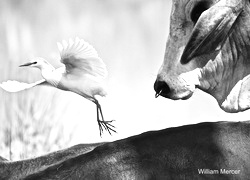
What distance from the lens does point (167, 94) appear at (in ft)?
7.57

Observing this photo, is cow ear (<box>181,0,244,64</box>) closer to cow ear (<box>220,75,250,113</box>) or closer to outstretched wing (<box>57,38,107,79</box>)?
cow ear (<box>220,75,250,113</box>)

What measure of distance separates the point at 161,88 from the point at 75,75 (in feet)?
2.20

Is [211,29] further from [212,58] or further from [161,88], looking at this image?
[161,88]

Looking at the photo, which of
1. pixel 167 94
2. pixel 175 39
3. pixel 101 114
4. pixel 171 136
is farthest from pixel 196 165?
pixel 101 114

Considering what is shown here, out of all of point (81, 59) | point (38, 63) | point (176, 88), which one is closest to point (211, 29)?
point (176, 88)

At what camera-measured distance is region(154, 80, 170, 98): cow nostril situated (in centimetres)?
232

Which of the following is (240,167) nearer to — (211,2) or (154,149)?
(154,149)

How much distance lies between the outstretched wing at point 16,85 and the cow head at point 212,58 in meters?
0.80

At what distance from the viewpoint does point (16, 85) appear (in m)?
2.84

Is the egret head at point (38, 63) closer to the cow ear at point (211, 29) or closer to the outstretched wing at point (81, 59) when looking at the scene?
the outstretched wing at point (81, 59)

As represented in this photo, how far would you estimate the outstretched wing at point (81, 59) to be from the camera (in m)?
2.63

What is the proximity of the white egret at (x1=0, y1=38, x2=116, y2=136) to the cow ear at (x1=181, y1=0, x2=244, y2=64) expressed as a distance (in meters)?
0.65

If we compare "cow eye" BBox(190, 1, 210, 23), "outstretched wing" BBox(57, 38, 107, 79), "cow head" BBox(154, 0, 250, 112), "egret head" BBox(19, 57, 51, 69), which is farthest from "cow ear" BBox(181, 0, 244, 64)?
"egret head" BBox(19, 57, 51, 69)

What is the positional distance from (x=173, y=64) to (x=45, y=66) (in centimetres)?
86
